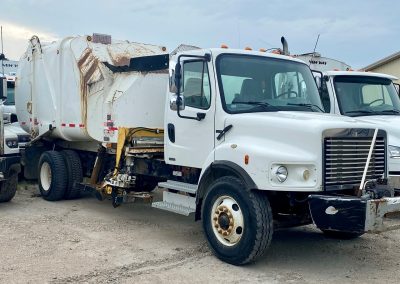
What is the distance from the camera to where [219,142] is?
6.34m

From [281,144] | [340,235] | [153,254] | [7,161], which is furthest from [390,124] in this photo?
[7,161]

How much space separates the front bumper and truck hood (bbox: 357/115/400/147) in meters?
2.60

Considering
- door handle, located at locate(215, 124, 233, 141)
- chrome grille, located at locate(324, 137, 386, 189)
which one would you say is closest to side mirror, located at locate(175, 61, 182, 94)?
door handle, located at locate(215, 124, 233, 141)

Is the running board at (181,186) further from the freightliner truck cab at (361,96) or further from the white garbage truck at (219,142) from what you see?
the freightliner truck cab at (361,96)

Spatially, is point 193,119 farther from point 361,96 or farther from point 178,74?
point 361,96

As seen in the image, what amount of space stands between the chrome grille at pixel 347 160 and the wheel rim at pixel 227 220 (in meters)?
1.06

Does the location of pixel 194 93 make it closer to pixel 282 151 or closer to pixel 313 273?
pixel 282 151

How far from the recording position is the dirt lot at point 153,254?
18.3ft

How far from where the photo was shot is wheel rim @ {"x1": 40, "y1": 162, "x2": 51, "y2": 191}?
32.4ft

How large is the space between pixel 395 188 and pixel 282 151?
1.70 metres

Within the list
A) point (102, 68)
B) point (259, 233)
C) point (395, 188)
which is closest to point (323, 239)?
point (395, 188)

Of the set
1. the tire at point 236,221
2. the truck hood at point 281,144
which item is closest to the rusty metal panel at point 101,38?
the truck hood at point 281,144

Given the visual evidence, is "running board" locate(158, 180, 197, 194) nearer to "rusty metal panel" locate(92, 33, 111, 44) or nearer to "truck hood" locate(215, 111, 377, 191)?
"truck hood" locate(215, 111, 377, 191)

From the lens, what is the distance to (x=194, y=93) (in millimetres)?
6652
